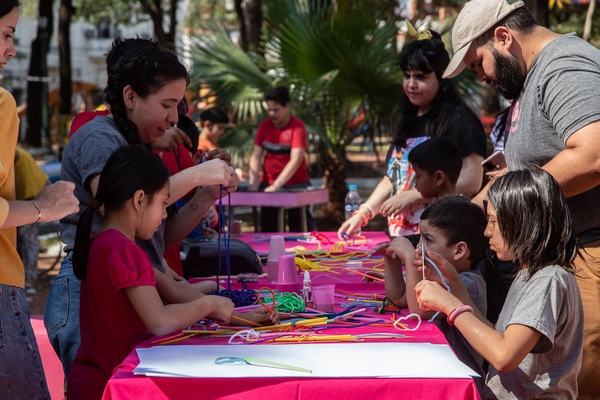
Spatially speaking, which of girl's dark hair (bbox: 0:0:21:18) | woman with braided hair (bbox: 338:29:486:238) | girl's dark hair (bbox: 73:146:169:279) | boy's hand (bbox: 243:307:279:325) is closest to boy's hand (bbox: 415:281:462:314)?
boy's hand (bbox: 243:307:279:325)

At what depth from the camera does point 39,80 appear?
58.9 feet

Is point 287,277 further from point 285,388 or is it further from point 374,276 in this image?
point 285,388

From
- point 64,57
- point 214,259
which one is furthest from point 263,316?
point 64,57

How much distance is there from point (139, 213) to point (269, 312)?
21.5 inches

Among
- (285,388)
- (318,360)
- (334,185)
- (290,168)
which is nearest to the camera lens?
(285,388)

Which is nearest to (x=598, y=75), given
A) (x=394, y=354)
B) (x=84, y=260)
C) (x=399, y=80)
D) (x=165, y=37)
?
(x=394, y=354)

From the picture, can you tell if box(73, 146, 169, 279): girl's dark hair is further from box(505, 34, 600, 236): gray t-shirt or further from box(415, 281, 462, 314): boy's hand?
box(505, 34, 600, 236): gray t-shirt

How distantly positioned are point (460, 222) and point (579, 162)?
513 mm

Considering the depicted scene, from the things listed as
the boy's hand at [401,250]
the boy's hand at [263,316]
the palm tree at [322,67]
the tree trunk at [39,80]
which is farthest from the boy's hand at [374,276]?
the tree trunk at [39,80]

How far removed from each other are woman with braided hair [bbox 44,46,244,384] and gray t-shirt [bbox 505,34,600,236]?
3.77 ft

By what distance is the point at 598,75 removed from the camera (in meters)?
2.32

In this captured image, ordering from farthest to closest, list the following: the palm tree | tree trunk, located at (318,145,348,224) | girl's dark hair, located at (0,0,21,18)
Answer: tree trunk, located at (318,145,348,224)
the palm tree
girl's dark hair, located at (0,0,21,18)

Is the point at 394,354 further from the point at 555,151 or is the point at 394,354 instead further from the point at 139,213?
the point at 555,151

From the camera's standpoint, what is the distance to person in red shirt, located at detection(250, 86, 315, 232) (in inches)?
260
